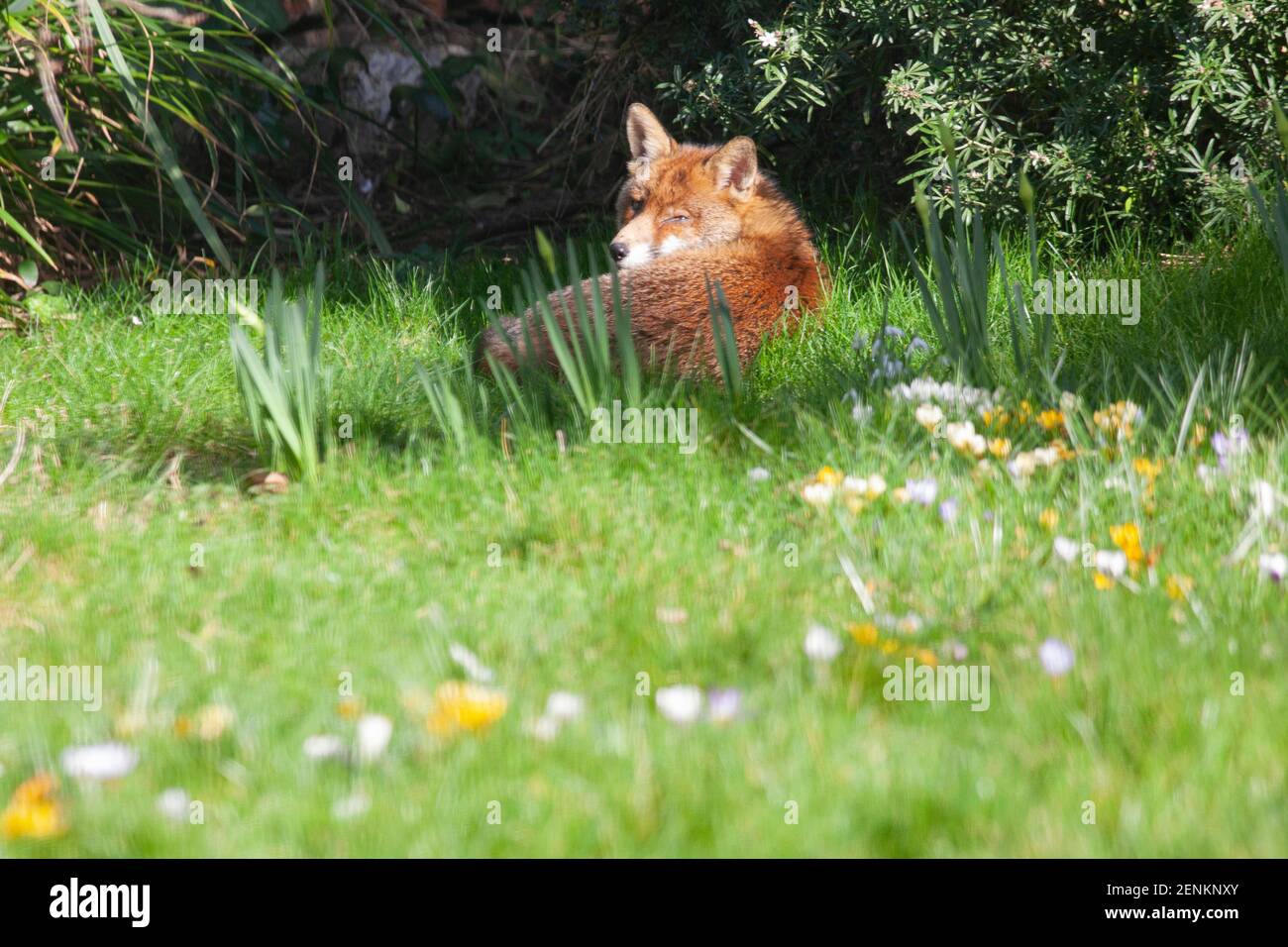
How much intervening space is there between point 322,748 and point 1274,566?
200 cm

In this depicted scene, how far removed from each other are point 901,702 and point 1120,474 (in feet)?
3.93

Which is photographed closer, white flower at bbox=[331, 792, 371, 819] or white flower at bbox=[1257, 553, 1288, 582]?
white flower at bbox=[331, 792, 371, 819]

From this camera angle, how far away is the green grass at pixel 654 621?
1912 millimetres

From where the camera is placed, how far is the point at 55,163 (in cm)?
602

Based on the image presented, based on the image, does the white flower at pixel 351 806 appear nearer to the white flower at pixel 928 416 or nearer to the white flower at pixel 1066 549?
the white flower at pixel 1066 549

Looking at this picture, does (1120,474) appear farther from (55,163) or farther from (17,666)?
(55,163)

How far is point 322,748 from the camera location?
2068 mm

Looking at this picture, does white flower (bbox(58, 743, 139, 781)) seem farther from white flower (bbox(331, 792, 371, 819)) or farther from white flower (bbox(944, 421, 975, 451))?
white flower (bbox(944, 421, 975, 451))

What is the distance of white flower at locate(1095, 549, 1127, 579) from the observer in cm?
265

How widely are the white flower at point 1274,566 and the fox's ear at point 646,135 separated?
4.12 meters

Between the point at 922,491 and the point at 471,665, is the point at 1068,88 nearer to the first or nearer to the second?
the point at 922,491

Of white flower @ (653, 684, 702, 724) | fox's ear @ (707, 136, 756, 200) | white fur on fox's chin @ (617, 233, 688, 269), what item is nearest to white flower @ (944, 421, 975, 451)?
white flower @ (653, 684, 702, 724)

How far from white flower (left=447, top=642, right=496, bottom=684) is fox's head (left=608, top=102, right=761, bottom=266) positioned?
3439mm

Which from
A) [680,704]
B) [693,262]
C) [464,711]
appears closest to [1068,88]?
[693,262]
